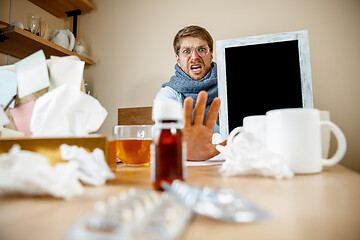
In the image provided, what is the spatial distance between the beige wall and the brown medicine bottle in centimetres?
141

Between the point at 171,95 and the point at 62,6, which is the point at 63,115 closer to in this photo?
the point at 171,95

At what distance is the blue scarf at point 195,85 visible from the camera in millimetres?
1428

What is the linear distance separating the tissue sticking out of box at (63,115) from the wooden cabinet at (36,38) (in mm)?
1086

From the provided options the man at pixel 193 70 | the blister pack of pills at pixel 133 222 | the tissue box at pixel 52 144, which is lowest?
the blister pack of pills at pixel 133 222

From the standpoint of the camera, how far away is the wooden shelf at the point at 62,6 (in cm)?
171

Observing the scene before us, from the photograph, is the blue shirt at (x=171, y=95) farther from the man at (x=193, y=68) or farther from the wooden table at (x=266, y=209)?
the wooden table at (x=266, y=209)

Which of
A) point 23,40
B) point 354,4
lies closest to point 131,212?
point 23,40

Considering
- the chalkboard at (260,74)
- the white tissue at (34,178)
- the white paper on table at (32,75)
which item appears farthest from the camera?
the chalkboard at (260,74)

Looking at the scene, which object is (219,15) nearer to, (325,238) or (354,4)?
(354,4)

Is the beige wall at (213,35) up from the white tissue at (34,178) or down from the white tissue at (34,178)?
up

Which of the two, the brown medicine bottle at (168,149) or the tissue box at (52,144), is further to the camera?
the tissue box at (52,144)

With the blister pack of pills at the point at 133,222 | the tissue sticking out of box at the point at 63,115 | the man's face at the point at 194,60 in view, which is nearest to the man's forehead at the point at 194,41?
the man's face at the point at 194,60

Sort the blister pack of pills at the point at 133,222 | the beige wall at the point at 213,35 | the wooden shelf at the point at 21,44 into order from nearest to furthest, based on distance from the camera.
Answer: the blister pack of pills at the point at 133,222 < the wooden shelf at the point at 21,44 < the beige wall at the point at 213,35

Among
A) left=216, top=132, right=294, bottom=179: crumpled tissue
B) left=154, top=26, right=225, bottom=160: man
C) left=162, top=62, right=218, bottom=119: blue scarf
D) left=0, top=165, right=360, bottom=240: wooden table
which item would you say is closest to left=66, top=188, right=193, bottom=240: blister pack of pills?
left=0, top=165, right=360, bottom=240: wooden table
